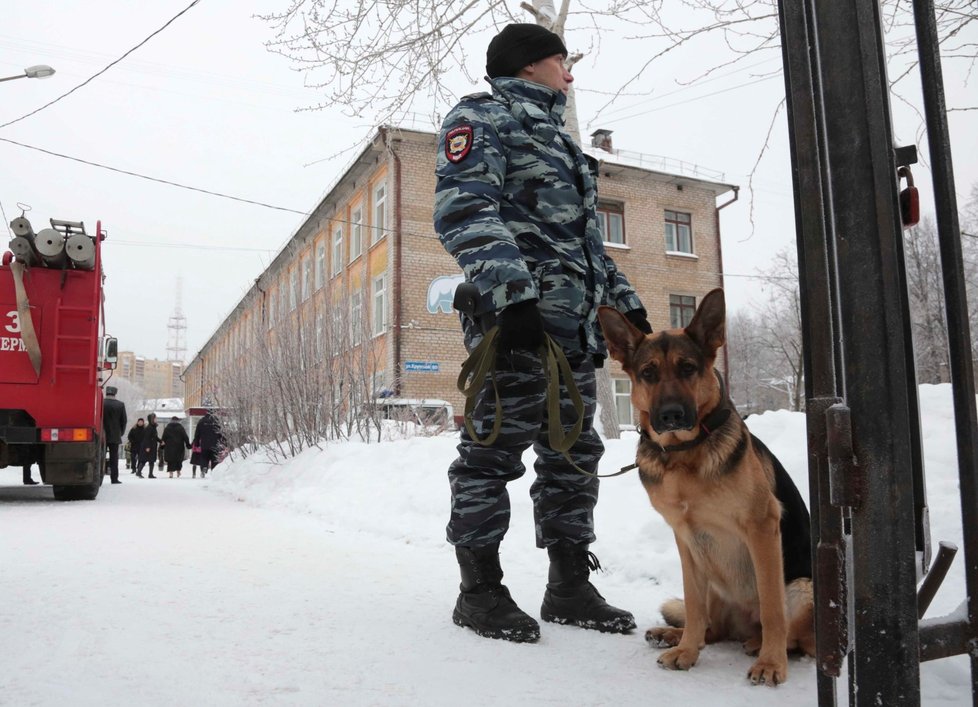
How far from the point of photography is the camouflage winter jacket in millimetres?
2803

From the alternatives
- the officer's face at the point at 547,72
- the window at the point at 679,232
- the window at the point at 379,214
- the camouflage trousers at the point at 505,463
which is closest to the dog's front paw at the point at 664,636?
the camouflage trousers at the point at 505,463

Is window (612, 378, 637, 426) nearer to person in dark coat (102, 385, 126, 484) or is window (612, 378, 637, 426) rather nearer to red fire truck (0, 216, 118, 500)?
person in dark coat (102, 385, 126, 484)

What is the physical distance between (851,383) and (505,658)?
1.65 m

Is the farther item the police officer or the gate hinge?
the police officer

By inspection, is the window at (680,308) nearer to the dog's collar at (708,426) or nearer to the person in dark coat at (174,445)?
the person in dark coat at (174,445)

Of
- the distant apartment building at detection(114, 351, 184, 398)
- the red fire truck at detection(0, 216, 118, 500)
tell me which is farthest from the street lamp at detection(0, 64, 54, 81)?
the distant apartment building at detection(114, 351, 184, 398)

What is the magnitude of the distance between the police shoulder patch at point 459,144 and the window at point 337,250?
80.6ft

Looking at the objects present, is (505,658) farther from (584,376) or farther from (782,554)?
(584,376)

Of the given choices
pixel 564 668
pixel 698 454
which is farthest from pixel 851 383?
pixel 564 668

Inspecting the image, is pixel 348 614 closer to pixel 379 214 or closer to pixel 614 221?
pixel 379 214

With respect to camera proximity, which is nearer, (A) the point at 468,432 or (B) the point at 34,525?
(A) the point at 468,432

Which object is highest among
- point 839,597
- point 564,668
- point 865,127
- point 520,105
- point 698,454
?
point 520,105

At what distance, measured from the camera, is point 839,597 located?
119 cm

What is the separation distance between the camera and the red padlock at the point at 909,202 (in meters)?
1.33
